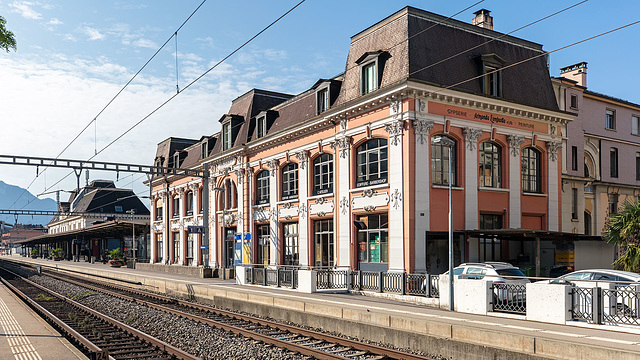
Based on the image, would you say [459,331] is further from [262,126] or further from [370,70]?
[262,126]

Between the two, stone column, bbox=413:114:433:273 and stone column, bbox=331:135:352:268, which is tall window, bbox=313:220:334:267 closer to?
stone column, bbox=331:135:352:268

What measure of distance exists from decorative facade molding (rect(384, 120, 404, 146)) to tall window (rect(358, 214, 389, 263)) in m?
3.85

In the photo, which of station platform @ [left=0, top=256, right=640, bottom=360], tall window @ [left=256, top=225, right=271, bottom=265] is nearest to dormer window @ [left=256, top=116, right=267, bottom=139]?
tall window @ [left=256, top=225, right=271, bottom=265]

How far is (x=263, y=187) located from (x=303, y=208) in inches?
257

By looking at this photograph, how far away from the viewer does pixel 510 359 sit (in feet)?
41.4

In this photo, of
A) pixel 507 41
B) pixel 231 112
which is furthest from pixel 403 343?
pixel 231 112

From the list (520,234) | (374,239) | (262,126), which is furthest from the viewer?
(262,126)

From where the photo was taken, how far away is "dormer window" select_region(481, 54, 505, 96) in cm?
3025

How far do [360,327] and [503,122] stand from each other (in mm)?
17980

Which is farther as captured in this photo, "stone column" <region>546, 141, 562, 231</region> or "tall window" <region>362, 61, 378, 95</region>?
"stone column" <region>546, 141, 562, 231</region>

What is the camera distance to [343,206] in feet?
104

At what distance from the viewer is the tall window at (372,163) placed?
29422mm

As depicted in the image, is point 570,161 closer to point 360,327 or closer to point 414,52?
point 414,52

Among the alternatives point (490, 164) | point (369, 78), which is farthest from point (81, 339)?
point (490, 164)
